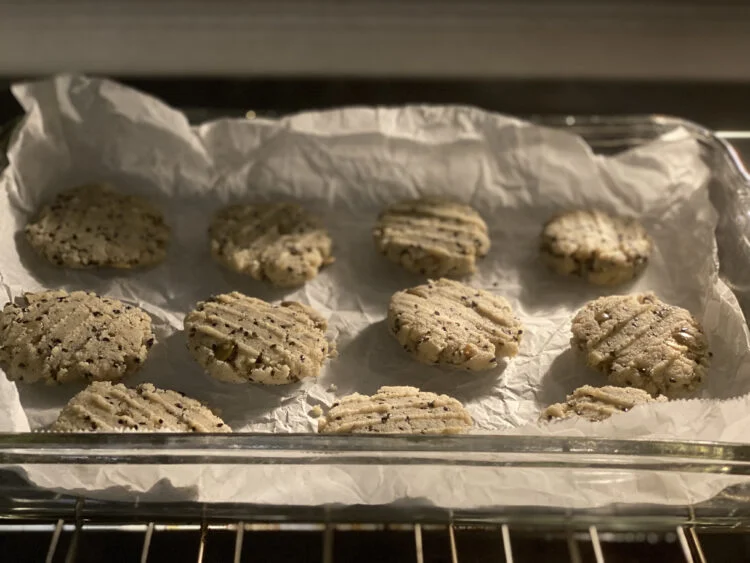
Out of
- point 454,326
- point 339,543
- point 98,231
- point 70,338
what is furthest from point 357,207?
point 339,543

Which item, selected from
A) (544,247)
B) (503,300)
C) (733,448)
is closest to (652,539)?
(733,448)

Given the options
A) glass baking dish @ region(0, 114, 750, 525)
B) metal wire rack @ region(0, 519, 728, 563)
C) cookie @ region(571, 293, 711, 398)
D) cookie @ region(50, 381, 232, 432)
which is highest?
cookie @ region(571, 293, 711, 398)

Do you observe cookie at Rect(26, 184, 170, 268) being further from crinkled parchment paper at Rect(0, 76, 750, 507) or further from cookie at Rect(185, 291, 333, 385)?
cookie at Rect(185, 291, 333, 385)

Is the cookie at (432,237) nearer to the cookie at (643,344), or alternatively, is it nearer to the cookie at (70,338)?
the cookie at (643,344)

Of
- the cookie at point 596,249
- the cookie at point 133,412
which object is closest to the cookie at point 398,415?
the cookie at point 133,412

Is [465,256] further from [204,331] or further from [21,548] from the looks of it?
[21,548]

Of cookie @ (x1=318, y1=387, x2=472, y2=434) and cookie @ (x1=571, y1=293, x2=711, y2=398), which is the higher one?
cookie @ (x1=571, y1=293, x2=711, y2=398)

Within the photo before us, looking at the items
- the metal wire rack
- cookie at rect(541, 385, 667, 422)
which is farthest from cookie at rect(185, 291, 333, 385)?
cookie at rect(541, 385, 667, 422)
